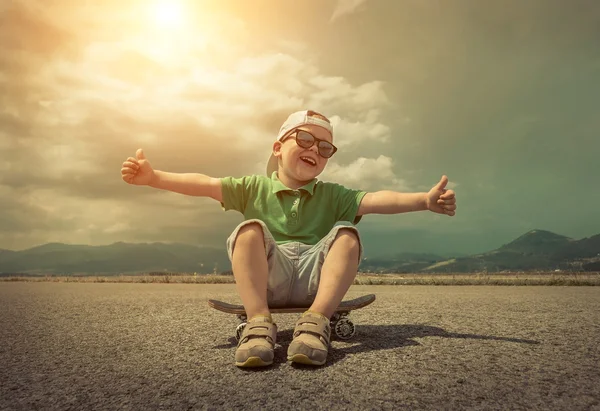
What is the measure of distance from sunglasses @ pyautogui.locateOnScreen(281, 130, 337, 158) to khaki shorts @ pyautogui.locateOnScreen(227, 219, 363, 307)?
0.70m

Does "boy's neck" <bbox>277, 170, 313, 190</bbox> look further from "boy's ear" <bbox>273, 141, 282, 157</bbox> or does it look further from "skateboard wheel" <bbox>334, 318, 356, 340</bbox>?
"skateboard wheel" <bbox>334, 318, 356, 340</bbox>

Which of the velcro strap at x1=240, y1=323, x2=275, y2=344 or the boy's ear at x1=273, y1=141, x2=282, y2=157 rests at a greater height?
the boy's ear at x1=273, y1=141, x2=282, y2=157

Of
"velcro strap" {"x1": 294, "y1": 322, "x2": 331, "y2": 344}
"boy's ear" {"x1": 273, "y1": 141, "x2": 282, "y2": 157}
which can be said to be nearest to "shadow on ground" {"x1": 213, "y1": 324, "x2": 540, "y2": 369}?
"velcro strap" {"x1": 294, "y1": 322, "x2": 331, "y2": 344}

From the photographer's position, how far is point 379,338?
3.48m

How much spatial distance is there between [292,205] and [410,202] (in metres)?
0.86

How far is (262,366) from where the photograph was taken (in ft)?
8.98

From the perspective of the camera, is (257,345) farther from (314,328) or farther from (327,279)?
(327,279)

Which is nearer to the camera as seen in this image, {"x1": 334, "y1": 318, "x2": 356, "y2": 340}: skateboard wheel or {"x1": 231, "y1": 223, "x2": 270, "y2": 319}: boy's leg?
{"x1": 231, "y1": 223, "x2": 270, "y2": 319}: boy's leg

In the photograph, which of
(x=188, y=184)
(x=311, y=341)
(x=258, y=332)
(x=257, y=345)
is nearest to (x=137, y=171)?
(x=188, y=184)

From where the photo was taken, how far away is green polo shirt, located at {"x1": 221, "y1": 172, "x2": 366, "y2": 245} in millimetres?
3701

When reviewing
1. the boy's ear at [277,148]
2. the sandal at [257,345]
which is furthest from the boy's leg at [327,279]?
the boy's ear at [277,148]

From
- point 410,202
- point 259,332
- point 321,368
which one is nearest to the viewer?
point 321,368

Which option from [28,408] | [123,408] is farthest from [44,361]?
[123,408]

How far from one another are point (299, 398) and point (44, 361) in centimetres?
177
